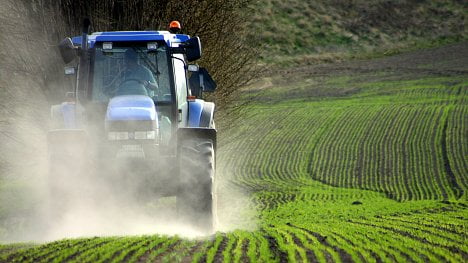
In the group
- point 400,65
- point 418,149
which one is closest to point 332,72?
point 400,65

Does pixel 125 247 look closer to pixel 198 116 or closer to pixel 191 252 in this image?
pixel 191 252

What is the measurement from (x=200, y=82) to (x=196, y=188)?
236 centimetres

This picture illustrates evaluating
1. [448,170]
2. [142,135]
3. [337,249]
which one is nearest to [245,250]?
[337,249]

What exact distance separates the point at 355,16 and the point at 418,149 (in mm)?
45105

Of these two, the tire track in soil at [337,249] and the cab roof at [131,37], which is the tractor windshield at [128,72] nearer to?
the cab roof at [131,37]

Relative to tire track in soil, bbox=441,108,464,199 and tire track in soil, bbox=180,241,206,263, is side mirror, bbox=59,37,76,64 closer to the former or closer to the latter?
tire track in soil, bbox=180,241,206,263

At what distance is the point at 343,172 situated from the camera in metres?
36.8

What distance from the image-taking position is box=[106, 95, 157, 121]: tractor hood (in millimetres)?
9375

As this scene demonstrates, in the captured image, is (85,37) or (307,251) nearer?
(307,251)

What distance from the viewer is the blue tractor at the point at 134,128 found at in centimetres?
952

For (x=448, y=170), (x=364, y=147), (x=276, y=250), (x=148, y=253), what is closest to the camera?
(x=148, y=253)

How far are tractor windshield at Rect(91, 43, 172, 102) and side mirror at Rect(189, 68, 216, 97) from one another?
A: 1237 millimetres

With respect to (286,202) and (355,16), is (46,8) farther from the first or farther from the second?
(355,16)

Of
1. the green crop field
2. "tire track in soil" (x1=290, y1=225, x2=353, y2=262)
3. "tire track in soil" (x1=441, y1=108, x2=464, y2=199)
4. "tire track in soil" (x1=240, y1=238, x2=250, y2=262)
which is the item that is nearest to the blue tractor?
"tire track in soil" (x1=240, y1=238, x2=250, y2=262)
